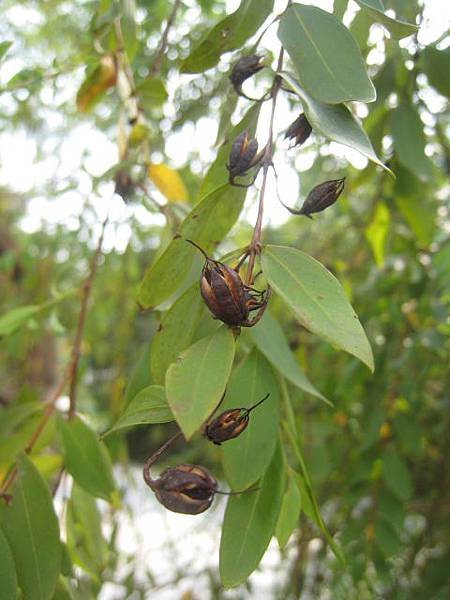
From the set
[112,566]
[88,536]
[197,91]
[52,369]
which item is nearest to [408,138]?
[88,536]

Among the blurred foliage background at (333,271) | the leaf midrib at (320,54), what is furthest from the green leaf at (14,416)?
the leaf midrib at (320,54)

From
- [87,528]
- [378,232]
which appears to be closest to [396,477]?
[378,232]

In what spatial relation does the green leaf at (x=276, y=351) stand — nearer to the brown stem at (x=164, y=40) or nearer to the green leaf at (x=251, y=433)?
the green leaf at (x=251, y=433)

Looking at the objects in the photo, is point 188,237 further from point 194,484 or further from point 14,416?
point 14,416

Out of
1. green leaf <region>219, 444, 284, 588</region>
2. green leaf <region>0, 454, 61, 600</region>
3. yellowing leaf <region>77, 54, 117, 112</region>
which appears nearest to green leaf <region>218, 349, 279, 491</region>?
green leaf <region>219, 444, 284, 588</region>

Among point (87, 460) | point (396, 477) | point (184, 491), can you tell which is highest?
point (184, 491)

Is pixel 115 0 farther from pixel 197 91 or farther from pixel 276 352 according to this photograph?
pixel 197 91

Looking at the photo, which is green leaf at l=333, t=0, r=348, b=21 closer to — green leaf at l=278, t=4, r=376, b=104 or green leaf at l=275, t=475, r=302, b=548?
green leaf at l=278, t=4, r=376, b=104
